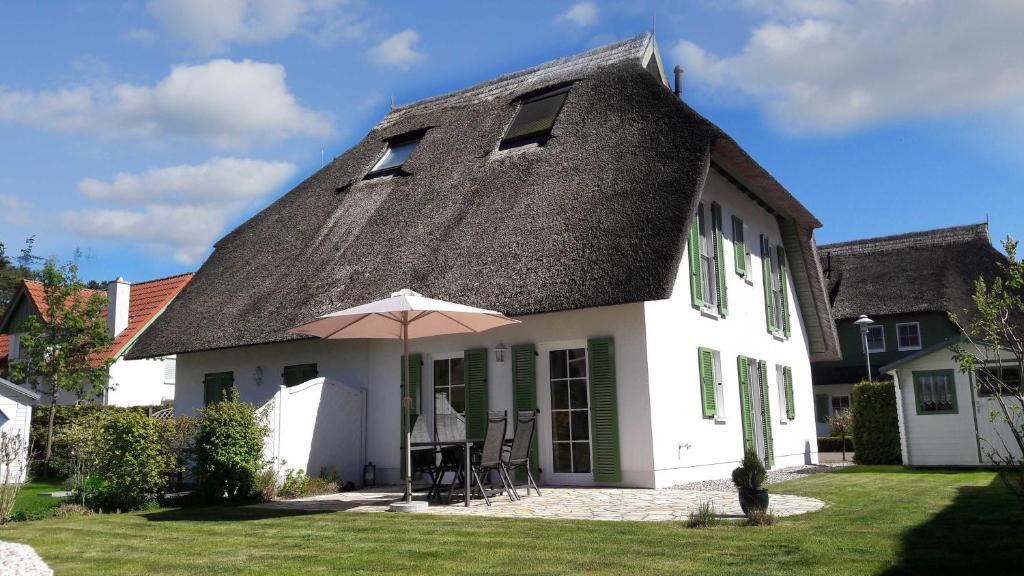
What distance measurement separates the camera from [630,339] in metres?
10.7

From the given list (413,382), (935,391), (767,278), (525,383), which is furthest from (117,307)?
(935,391)

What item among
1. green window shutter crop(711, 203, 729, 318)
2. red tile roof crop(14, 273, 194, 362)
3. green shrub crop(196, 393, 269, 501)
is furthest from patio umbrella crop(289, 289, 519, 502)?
red tile roof crop(14, 273, 194, 362)

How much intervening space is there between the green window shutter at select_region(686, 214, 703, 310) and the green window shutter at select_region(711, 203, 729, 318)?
2.62ft

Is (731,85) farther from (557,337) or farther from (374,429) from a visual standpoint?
(374,429)

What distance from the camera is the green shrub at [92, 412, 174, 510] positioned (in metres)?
9.73

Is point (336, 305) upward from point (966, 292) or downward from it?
downward

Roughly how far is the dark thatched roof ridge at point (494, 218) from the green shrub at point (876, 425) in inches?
84.0

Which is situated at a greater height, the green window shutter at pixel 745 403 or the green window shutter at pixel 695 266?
the green window shutter at pixel 695 266

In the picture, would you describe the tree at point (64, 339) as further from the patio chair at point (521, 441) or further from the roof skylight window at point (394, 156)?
the patio chair at point (521, 441)

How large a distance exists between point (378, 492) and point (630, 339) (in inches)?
157

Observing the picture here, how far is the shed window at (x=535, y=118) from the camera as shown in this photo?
45.7 ft

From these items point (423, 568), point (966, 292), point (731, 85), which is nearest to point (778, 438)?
point (731, 85)

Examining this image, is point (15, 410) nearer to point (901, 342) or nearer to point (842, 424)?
point (842, 424)

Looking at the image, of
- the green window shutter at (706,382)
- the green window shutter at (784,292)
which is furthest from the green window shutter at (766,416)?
the green window shutter at (706,382)
